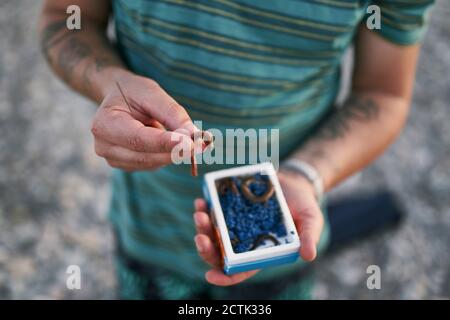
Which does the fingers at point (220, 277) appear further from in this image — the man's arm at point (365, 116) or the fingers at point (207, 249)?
the man's arm at point (365, 116)

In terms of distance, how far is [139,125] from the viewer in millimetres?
637

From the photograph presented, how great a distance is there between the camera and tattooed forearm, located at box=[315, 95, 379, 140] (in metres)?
0.98

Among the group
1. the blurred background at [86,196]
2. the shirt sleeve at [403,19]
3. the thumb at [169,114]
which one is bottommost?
the blurred background at [86,196]

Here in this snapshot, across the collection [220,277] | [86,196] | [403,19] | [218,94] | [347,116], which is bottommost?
[86,196]

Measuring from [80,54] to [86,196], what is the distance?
1.04m

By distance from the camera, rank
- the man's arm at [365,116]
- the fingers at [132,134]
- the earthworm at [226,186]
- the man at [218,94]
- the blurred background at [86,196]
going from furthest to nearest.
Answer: the blurred background at [86,196]
the man's arm at [365,116]
the earthworm at [226,186]
the man at [218,94]
the fingers at [132,134]

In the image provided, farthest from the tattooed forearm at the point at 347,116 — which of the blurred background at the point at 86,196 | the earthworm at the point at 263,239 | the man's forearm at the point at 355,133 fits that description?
the blurred background at the point at 86,196

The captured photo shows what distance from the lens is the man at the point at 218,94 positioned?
0.72 m

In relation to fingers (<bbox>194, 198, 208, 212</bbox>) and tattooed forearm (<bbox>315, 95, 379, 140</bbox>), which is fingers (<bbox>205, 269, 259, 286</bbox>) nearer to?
fingers (<bbox>194, 198, 208, 212</bbox>)

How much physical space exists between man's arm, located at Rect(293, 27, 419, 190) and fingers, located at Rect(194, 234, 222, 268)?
0.27 m

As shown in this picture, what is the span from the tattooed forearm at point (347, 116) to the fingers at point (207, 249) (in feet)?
1.14

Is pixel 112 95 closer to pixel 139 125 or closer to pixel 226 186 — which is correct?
pixel 139 125

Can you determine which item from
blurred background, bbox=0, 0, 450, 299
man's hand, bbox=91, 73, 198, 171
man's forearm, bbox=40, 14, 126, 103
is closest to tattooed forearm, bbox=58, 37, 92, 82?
man's forearm, bbox=40, 14, 126, 103

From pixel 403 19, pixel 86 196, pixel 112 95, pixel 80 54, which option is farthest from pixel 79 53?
pixel 86 196
